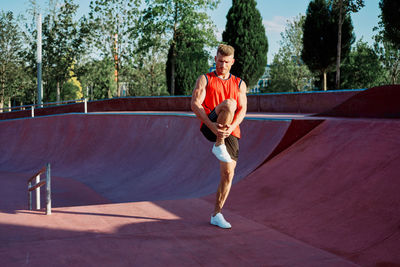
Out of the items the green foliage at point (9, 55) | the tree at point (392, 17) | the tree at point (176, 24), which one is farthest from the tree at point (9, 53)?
the tree at point (392, 17)

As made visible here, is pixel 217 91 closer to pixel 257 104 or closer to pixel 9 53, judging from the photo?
pixel 257 104

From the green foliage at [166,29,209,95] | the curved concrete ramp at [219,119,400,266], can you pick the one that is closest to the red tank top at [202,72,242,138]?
the curved concrete ramp at [219,119,400,266]

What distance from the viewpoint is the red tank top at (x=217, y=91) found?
432 centimetres

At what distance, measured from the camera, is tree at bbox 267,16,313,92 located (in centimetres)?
4644

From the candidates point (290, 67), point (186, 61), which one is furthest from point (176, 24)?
point (290, 67)

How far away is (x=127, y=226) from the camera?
465cm

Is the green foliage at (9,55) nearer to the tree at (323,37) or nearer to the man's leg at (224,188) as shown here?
the tree at (323,37)

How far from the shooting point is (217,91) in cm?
433

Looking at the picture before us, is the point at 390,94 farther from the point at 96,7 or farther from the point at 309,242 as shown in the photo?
the point at 96,7

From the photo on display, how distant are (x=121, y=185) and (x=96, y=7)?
31.4m

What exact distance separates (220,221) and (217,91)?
1.58 m

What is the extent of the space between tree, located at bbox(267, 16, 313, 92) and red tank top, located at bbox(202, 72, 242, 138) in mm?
44401

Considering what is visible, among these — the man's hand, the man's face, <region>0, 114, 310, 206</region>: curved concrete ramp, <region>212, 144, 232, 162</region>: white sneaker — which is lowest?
<region>0, 114, 310, 206</region>: curved concrete ramp

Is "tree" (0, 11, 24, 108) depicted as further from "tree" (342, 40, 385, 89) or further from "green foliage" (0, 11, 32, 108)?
"tree" (342, 40, 385, 89)
